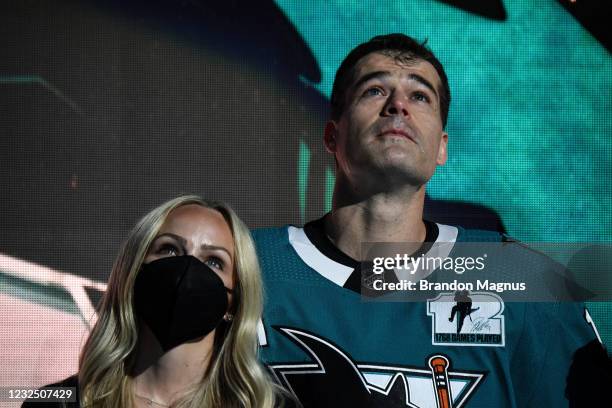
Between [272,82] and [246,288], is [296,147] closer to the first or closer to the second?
[272,82]

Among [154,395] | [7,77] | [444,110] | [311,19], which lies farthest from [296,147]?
[154,395]

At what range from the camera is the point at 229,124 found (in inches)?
121

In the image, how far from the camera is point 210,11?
311 cm

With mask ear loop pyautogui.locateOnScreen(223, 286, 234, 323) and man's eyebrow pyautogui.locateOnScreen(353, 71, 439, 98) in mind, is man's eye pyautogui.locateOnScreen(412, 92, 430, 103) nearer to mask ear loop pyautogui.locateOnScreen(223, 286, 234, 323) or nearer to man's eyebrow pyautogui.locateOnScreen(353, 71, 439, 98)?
man's eyebrow pyautogui.locateOnScreen(353, 71, 439, 98)

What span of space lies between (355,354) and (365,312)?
4.8 inches

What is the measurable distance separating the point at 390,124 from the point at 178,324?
0.87 m

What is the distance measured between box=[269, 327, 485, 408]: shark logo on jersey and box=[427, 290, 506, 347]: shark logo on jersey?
0.25 ft

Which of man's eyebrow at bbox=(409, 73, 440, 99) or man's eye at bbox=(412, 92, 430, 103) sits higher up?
man's eyebrow at bbox=(409, 73, 440, 99)

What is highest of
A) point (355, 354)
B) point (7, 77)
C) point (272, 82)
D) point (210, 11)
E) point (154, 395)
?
point (210, 11)

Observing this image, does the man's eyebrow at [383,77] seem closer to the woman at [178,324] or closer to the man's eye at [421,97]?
the man's eye at [421,97]

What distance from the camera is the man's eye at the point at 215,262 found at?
1.91 metres
